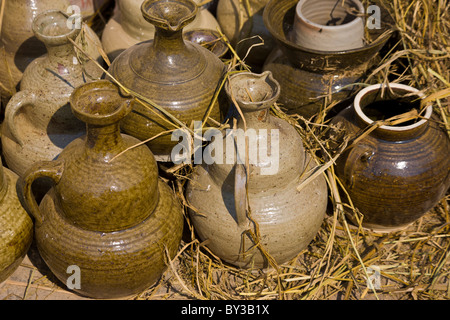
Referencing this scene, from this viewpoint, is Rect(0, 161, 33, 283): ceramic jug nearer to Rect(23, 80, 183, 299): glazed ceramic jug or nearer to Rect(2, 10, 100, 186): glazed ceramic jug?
Rect(23, 80, 183, 299): glazed ceramic jug

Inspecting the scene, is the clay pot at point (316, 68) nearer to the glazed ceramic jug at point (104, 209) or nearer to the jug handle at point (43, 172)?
the glazed ceramic jug at point (104, 209)

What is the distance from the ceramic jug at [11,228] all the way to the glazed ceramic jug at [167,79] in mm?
661

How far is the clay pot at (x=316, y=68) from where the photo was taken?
3.16 m

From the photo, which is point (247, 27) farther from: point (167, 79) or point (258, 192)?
point (258, 192)

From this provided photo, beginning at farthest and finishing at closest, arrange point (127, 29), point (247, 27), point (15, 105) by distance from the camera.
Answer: point (247, 27), point (127, 29), point (15, 105)

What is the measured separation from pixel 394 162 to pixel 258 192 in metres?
0.78

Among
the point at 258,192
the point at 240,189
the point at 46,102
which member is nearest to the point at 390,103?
the point at 258,192

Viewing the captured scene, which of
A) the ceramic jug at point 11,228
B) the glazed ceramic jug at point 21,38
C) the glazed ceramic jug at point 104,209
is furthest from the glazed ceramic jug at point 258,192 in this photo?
the glazed ceramic jug at point 21,38

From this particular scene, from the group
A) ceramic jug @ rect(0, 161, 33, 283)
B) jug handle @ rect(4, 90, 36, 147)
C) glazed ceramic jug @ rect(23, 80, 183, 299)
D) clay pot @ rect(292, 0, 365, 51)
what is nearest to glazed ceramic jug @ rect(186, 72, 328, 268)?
glazed ceramic jug @ rect(23, 80, 183, 299)

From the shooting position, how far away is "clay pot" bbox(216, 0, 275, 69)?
3.86 meters

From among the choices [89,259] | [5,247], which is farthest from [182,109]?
[5,247]

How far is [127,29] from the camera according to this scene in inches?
146

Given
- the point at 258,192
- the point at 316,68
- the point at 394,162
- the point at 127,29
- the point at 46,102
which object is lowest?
the point at 394,162

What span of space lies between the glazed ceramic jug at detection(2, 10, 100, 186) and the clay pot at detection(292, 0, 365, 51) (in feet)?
4.21
